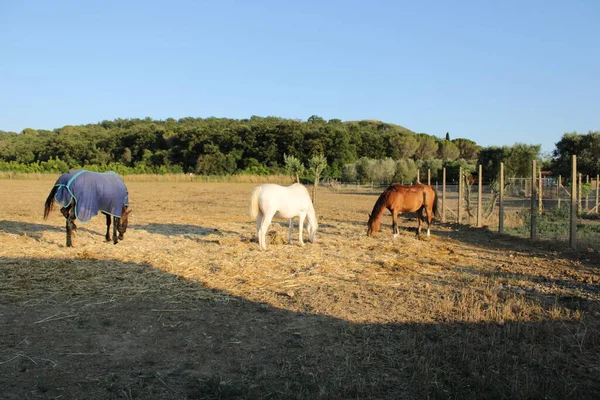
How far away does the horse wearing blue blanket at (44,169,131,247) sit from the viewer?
9.06m

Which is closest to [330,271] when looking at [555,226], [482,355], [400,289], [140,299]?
[400,289]

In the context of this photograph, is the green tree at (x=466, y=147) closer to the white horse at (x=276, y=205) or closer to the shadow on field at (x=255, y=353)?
the white horse at (x=276, y=205)

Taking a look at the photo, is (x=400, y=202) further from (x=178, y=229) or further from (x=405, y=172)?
(x=405, y=172)

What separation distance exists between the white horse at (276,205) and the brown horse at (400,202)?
7.06 feet

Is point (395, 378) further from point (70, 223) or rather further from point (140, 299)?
point (70, 223)

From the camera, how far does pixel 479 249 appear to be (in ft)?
34.4

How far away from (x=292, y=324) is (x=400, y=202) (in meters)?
7.89

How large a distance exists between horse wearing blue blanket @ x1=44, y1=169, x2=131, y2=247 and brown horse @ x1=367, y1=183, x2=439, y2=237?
6.22 metres

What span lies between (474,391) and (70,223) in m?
8.29

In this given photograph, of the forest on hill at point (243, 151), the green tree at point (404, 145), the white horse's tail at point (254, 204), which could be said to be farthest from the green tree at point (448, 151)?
the white horse's tail at point (254, 204)

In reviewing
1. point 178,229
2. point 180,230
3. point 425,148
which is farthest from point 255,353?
point 425,148

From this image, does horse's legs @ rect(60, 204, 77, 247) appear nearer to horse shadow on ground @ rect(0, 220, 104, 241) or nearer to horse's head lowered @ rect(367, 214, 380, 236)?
horse shadow on ground @ rect(0, 220, 104, 241)

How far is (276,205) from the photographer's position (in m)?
9.73

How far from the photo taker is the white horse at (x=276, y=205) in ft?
31.5
